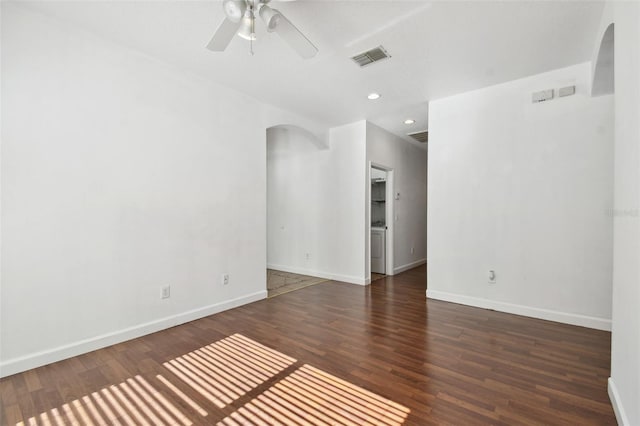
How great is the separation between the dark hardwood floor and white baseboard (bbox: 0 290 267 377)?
0.23 feet

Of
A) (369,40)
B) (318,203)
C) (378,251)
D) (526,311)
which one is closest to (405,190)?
(378,251)

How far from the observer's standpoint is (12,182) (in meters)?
2.21

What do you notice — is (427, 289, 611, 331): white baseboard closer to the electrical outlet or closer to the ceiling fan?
the electrical outlet

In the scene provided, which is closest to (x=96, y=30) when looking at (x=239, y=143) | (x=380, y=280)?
(x=239, y=143)

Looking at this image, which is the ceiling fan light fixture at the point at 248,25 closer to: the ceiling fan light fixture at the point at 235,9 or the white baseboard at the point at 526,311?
the ceiling fan light fixture at the point at 235,9

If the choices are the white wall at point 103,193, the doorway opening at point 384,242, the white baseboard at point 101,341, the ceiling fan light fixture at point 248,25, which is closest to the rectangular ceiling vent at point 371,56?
the ceiling fan light fixture at point 248,25

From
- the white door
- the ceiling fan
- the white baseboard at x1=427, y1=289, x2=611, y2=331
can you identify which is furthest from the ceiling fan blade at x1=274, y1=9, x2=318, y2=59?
the white door

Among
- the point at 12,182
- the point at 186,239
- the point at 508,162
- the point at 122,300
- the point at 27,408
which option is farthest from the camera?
the point at 508,162

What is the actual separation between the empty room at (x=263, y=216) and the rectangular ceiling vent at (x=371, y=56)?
22 mm

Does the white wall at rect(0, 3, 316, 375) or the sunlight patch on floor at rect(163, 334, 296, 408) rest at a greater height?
the white wall at rect(0, 3, 316, 375)

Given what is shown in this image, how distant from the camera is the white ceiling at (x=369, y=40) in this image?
7.48 ft

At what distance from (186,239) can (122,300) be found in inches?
32.9

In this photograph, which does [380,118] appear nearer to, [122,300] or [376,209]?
[376,209]

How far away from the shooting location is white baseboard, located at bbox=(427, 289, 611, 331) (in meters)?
3.10
